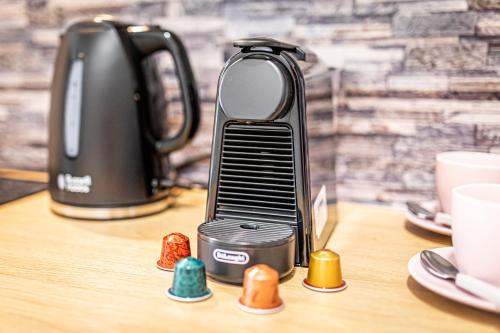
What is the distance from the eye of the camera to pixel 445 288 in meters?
0.58

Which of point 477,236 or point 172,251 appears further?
point 172,251

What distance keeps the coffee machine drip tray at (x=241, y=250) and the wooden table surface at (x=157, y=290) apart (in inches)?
0.8

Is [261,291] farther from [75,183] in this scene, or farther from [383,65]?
[383,65]

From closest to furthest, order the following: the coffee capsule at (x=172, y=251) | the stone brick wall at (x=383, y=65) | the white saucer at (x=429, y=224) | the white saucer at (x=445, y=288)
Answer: the white saucer at (x=445, y=288)
the coffee capsule at (x=172, y=251)
the white saucer at (x=429, y=224)
the stone brick wall at (x=383, y=65)

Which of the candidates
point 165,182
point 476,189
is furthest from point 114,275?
point 476,189

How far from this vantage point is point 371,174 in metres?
0.99

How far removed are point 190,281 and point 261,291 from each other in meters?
0.08

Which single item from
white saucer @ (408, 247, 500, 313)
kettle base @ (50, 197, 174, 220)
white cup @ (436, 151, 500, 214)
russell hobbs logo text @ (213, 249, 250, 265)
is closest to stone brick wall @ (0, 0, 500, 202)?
white cup @ (436, 151, 500, 214)

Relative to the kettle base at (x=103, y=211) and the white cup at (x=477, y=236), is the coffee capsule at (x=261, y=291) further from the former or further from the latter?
the kettle base at (x=103, y=211)

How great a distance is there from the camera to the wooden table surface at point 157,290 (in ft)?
1.78

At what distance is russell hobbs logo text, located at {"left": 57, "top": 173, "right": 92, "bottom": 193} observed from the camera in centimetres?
86

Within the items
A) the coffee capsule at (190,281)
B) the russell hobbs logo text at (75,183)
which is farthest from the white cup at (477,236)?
the russell hobbs logo text at (75,183)

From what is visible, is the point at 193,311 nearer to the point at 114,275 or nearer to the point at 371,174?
the point at 114,275

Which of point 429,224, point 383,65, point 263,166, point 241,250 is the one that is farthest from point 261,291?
point 383,65
